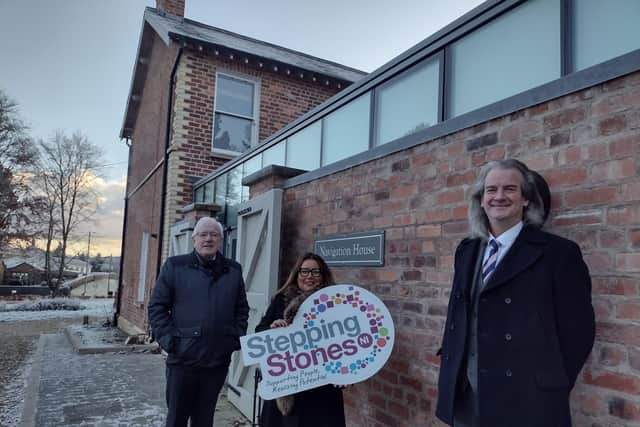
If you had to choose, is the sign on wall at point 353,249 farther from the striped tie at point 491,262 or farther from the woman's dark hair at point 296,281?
the striped tie at point 491,262

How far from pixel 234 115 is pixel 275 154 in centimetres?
386

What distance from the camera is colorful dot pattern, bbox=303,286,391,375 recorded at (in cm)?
283

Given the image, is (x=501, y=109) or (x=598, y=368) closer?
(x=598, y=368)

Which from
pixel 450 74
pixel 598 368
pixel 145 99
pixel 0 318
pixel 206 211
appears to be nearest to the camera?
pixel 598 368

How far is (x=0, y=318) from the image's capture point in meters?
16.6

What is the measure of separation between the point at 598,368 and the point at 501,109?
1.34 meters

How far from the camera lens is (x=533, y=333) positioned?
173cm

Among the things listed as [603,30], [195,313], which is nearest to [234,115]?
[195,313]

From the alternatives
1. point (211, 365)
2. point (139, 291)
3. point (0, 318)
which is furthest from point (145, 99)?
point (211, 365)

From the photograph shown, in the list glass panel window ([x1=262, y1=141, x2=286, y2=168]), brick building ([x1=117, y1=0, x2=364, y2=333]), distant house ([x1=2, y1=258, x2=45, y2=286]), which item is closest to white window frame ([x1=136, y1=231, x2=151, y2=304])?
brick building ([x1=117, y1=0, x2=364, y2=333])

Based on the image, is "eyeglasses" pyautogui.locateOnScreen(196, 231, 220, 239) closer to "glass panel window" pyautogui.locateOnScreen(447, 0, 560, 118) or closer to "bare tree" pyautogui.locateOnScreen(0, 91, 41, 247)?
"glass panel window" pyautogui.locateOnScreen(447, 0, 560, 118)

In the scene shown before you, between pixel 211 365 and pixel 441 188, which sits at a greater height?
pixel 441 188

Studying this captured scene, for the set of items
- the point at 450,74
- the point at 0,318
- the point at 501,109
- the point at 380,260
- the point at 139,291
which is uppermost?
the point at 450,74

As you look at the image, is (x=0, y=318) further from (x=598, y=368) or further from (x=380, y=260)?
(x=598, y=368)
